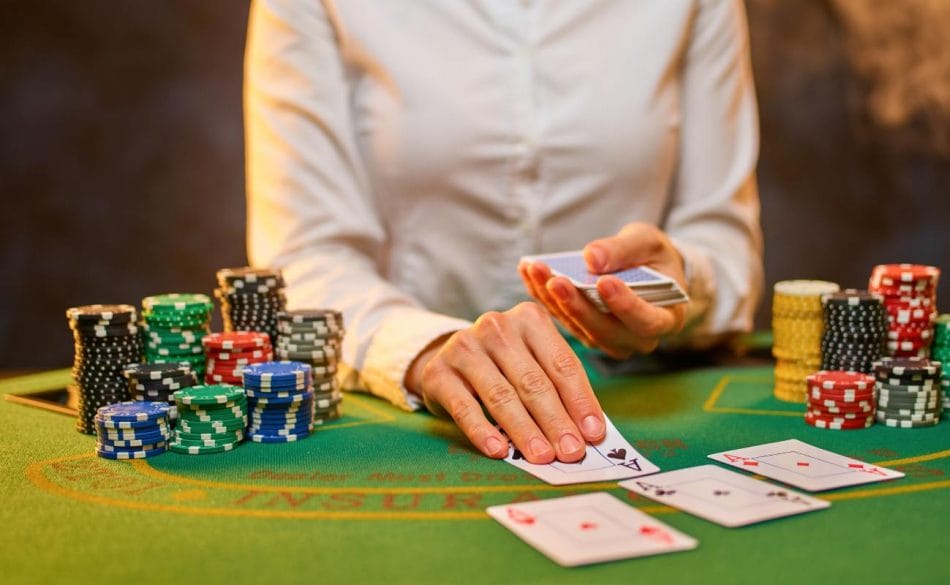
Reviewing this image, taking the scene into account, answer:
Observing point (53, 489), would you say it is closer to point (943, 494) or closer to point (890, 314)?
point (943, 494)

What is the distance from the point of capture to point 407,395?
7.36ft

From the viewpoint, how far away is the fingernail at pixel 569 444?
71.2 inches

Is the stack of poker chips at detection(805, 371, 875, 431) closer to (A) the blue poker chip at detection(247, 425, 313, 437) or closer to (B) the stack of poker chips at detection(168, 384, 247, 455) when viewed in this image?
(A) the blue poker chip at detection(247, 425, 313, 437)

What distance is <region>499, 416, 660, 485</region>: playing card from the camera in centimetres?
172

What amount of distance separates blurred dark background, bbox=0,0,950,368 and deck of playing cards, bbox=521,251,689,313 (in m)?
2.59

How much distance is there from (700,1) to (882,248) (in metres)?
2.31


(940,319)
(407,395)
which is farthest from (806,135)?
(407,395)

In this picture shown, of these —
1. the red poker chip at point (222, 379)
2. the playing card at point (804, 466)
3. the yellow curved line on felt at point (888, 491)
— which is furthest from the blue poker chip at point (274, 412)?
the yellow curved line on felt at point (888, 491)

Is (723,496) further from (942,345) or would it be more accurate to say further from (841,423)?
(942,345)

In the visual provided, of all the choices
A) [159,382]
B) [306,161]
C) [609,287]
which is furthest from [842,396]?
[306,161]

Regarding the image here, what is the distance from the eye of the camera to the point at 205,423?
193 cm

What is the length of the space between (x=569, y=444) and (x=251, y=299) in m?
0.92

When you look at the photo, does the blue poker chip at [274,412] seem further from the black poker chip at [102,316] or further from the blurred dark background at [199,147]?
the blurred dark background at [199,147]

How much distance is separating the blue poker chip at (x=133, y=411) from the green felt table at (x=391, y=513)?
81 millimetres
